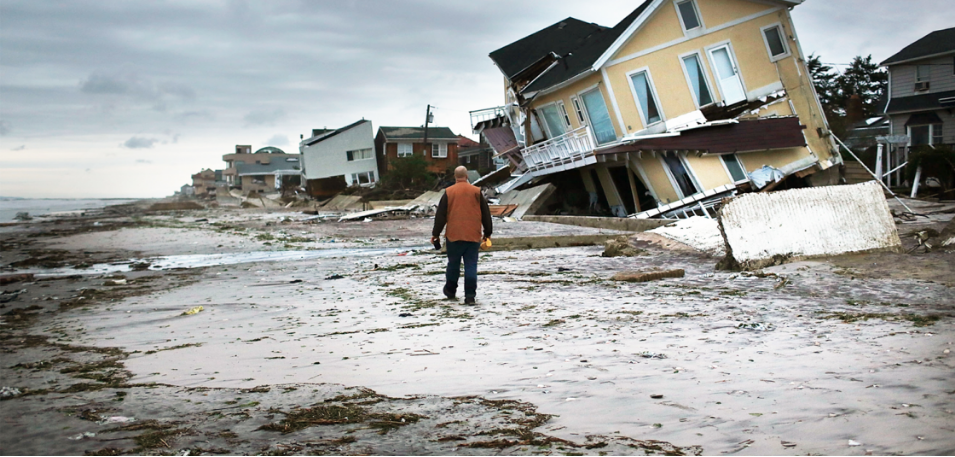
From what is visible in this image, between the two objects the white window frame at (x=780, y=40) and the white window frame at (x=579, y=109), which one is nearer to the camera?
the white window frame at (x=780, y=40)

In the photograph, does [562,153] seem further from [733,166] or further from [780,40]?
[780,40]

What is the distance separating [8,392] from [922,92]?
1627 inches

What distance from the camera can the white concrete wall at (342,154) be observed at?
69.9 metres

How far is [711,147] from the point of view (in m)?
23.6

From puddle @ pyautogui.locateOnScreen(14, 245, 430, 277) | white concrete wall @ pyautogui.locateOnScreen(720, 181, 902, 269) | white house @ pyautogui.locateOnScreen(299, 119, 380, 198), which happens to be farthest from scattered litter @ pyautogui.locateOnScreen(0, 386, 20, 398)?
white house @ pyautogui.locateOnScreen(299, 119, 380, 198)

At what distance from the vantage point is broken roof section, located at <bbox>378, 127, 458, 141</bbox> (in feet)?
220

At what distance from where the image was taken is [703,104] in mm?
25109

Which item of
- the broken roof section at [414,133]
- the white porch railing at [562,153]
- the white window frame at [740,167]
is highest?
the broken roof section at [414,133]

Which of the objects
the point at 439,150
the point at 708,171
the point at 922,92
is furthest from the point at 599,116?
the point at 439,150

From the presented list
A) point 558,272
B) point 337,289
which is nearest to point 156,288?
point 337,289

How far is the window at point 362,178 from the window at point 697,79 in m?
48.1

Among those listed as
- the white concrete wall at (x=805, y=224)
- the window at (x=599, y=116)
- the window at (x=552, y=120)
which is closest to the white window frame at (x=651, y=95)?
the window at (x=599, y=116)

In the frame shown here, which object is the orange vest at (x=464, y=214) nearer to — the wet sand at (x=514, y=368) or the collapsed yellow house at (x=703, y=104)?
the wet sand at (x=514, y=368)

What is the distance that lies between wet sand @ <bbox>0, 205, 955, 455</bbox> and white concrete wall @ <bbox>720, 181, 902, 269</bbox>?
0.55 m
